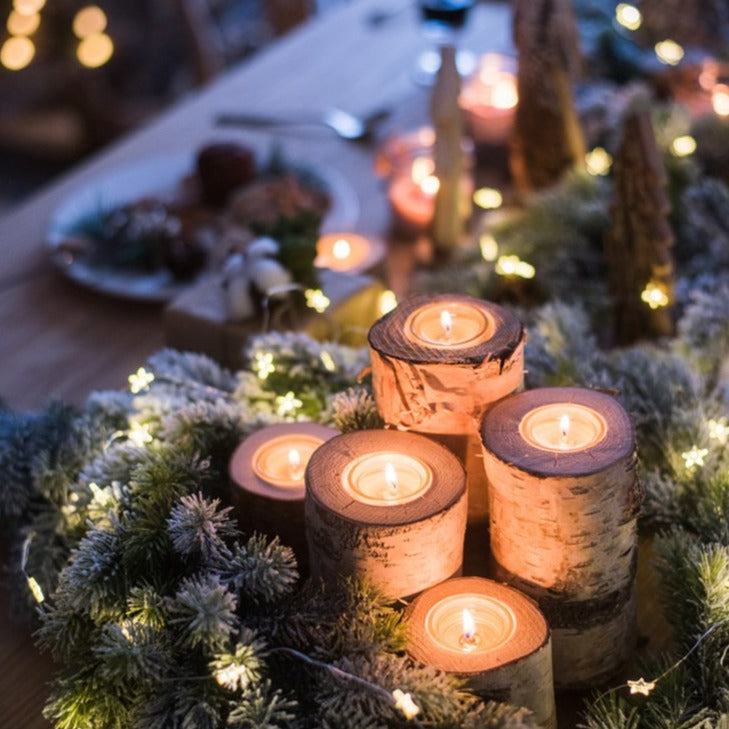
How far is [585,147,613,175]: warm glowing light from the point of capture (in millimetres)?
1563

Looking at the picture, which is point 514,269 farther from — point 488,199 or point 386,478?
point 386,478

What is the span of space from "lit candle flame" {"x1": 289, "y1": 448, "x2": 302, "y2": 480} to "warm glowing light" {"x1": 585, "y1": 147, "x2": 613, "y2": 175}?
0.80m

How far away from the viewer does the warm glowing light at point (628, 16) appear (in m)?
1.97

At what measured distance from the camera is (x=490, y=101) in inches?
67.6

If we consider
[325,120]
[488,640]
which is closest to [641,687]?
[488,640]

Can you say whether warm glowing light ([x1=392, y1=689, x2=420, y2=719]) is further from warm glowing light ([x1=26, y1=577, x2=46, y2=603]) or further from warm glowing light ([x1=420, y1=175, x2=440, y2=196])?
warm glowing light ([x1=420, y1=175, x2=440, y2=196])

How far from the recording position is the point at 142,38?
380 centimetres

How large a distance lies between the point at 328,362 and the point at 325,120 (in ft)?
3.05

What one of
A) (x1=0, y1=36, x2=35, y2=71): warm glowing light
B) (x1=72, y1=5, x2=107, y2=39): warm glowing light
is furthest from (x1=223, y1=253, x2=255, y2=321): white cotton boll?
(x1=72, y1=5, x2=107, y2=39): warm glowing light

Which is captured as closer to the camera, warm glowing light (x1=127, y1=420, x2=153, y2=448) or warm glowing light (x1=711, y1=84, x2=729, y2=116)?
warm glowing light (x1=127, y1=420, x2=153, y2=448)

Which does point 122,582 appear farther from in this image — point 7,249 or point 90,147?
point 90,147

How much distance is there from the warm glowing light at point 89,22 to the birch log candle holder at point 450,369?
2.22 meters

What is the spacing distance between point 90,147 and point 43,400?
2199 mm

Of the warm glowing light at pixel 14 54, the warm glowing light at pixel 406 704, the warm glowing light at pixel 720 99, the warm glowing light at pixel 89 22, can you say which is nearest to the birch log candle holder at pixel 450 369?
the warm glowing light at pixel 406 704
